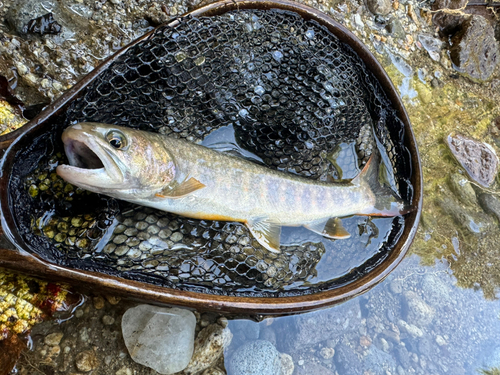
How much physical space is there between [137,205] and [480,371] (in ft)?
11.9

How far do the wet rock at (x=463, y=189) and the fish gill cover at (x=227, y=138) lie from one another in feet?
3.59

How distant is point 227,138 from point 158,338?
173cm

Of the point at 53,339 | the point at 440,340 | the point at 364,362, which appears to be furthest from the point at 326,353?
the point at 53,339

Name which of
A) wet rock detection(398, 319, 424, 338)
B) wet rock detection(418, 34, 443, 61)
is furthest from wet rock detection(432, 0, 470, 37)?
wet rock detection(398, 319, 424, 338)

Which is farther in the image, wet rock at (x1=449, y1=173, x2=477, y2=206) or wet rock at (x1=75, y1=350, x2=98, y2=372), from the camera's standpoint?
wet rock at (x1=449, y1=173, x2=477, y2=206)

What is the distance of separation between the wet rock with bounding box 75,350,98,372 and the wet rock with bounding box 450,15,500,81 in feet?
16.1

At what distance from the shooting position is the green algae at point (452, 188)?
3637 mm

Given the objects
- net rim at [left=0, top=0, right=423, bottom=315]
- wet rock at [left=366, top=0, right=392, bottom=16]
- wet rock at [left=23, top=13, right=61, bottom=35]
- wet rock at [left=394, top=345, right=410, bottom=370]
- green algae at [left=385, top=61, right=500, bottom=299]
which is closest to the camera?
net rim at [left=0, top=0, right=423, bottom=315]

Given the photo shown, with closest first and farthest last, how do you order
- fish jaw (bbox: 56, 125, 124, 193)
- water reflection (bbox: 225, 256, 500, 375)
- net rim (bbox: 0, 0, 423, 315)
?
net rim (bbox: 0, 0, 423, 315) → fish jaw (bbox: 56, 125, 124, 193) → water reflection (bbox: 225, 256, 500, 375)

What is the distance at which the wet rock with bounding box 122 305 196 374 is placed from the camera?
2.58m

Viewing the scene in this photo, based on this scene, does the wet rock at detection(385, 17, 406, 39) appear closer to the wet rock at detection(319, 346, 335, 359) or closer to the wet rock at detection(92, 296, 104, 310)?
the wet rock at detection(319, 346, 335, 359)

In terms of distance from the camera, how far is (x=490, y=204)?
382 centimetres

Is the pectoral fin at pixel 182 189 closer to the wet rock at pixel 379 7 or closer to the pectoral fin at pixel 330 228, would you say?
the pectoral fin at pixel 330 228

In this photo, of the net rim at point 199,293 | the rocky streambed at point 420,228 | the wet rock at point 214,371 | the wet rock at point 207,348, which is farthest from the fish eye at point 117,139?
the wet rock at point 214,371
